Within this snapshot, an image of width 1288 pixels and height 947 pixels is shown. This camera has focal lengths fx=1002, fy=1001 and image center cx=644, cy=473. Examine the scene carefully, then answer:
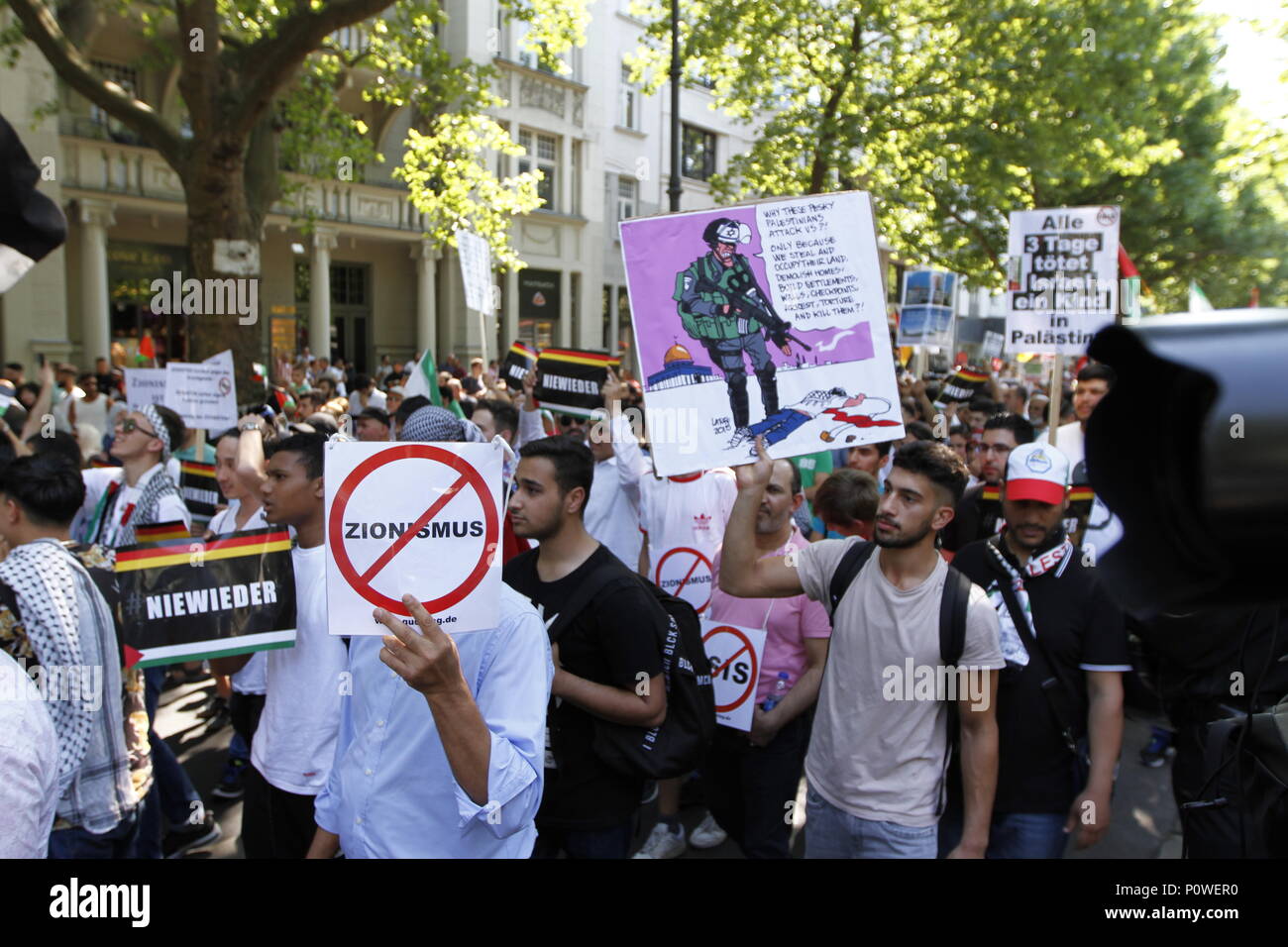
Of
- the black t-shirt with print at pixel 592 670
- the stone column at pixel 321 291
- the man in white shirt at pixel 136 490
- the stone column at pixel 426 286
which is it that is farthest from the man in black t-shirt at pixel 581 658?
the stone column at pixel 426 286

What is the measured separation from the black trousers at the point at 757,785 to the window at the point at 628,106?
88.6ft

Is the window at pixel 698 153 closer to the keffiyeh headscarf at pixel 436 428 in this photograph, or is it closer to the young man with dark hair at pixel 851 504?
the keffiyeh headscarf at pixel 436 428

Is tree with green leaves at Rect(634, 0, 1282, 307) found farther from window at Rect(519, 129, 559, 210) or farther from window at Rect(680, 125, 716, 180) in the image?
window at Rect(680, 125, 716, 180)

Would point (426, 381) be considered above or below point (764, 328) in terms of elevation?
below

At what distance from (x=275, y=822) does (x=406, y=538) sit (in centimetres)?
192

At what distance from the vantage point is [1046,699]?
3352 mm

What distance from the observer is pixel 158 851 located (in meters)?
3.83

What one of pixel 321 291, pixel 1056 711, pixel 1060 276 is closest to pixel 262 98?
pixel 1060 276

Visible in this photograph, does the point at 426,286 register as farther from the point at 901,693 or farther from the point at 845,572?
the point at 901,693

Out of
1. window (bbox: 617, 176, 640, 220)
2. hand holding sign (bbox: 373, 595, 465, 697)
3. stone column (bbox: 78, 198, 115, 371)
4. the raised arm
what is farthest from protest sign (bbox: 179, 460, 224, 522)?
window (bbox: 617, 176, 640, 220)

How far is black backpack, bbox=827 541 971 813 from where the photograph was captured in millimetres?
3154

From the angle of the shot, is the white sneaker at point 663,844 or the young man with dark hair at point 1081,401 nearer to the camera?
the white sneaker at point 663,844

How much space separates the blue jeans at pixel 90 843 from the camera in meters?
3.22
